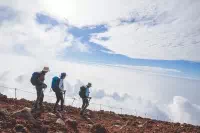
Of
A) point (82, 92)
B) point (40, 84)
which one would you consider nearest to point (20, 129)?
point (40, 84)

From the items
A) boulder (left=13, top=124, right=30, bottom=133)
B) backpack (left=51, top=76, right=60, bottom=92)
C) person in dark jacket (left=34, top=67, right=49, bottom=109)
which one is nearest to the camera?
boulder (left=13, top=124, right=30, bottom=133)

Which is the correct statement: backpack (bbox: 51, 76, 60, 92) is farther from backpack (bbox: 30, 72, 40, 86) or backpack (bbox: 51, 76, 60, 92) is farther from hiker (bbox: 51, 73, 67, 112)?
backpack (bbox: 30, 72, 40, 86)

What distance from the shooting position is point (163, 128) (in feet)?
49.5

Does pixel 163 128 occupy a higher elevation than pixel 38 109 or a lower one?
lower

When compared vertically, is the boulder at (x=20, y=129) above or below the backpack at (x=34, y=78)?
below

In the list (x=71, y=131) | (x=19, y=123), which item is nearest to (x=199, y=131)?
(x=71, y=131)

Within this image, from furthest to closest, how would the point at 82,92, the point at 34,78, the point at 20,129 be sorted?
1. the point at 82,92
2. the point at 34,78
3. the point at 20,129

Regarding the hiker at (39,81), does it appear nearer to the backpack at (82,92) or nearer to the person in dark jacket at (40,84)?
the person in dark jacket at (40,84)

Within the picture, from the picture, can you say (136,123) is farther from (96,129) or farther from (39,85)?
(39,85)

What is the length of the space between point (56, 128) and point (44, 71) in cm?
433

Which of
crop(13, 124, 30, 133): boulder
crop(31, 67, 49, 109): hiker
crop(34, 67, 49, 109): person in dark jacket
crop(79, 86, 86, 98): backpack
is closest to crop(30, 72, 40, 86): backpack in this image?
crop(31, 67, 49, 109): hiker

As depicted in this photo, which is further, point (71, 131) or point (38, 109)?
point (38, 109)

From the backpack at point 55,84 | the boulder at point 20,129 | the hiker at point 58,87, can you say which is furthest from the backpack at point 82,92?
the boulder at point 20,129

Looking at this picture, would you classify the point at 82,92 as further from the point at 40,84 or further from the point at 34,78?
the point at 34,78
